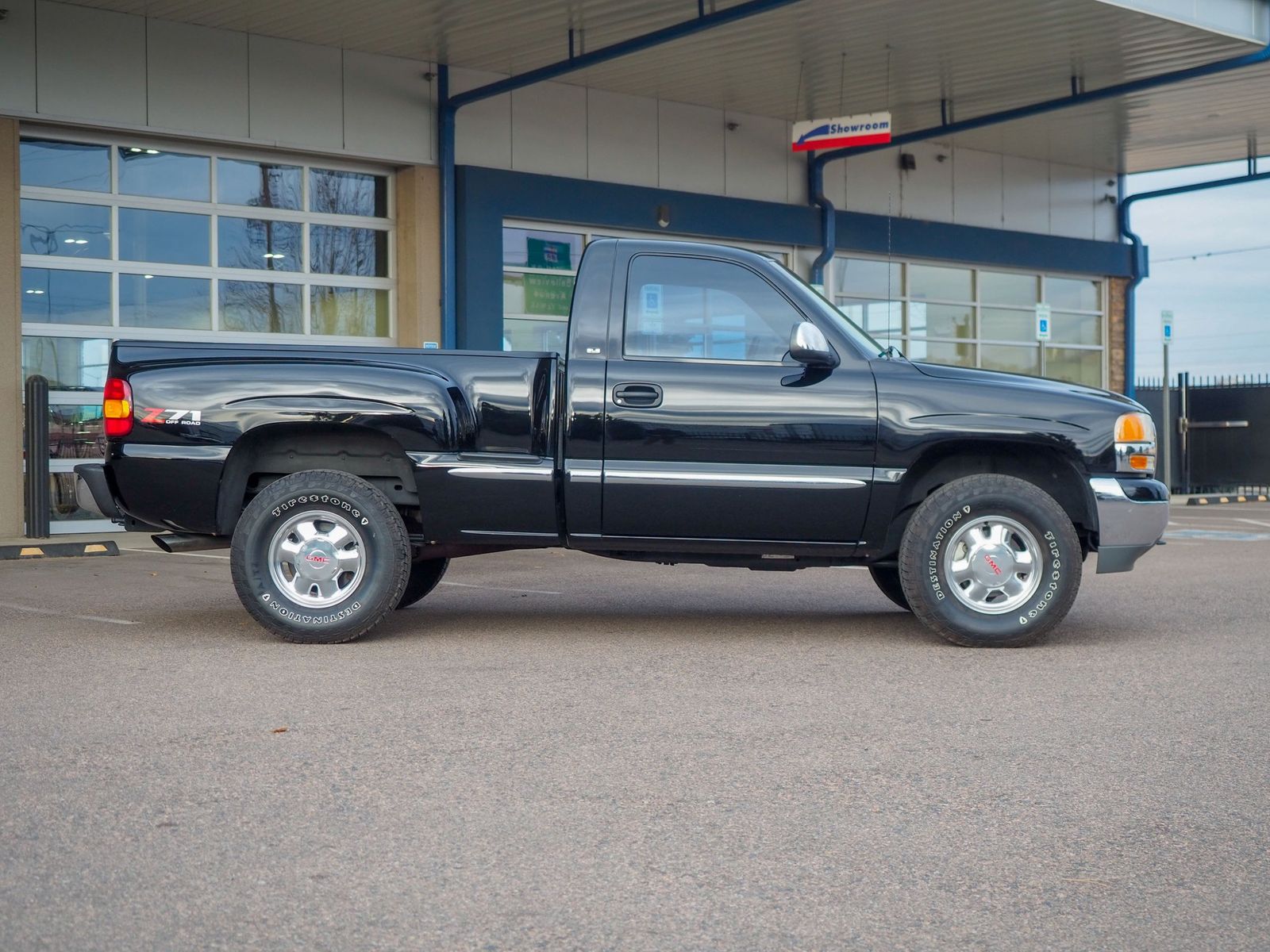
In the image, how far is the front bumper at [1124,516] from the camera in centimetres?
716

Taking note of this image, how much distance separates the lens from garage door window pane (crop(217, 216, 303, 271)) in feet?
51.4

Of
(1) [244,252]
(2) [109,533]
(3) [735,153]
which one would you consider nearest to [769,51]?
(3) [735,153]

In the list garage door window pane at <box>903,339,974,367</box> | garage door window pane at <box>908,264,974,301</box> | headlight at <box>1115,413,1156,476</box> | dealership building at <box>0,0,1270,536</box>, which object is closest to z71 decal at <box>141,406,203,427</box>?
headlight at <box>1115,413,1156,476</box>

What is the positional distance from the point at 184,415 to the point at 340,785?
3.27 m

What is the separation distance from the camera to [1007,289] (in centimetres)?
2292

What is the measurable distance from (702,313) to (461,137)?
33.8 feet

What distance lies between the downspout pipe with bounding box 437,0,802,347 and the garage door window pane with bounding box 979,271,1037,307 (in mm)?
9100

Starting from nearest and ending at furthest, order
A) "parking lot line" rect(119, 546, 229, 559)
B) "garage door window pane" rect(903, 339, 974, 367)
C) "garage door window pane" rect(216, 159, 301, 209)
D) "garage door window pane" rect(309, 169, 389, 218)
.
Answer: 1. "parking lot line" rect(119, 546, 229, 559)
2. "garage door window pane" rect(216, 159, 301, 209)
3. "garage door window pane" rect(309, 169, 389, 218)
4. "garage door window pane" rect(903, 339, 974, 367)

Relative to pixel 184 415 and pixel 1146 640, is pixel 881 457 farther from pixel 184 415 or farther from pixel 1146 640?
pixel 184 415

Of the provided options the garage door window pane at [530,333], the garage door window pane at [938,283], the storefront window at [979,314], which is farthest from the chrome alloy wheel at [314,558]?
the garage door window pane at [938,283]

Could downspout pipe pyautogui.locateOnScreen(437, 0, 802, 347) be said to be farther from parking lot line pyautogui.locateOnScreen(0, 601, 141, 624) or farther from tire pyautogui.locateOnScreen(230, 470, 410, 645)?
tire pyautogui.locateOnScreen(230, 470, 410, 645)

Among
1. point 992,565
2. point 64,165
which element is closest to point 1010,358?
point 64,165

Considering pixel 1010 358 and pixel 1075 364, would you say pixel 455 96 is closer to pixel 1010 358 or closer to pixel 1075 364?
pixel 1010 358

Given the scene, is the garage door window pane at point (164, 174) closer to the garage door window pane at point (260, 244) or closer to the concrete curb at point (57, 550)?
the garage door window pane at point (260, 244)
